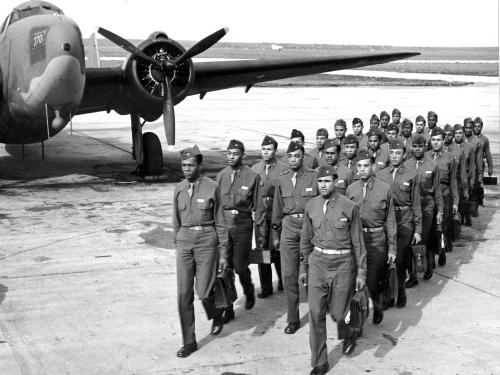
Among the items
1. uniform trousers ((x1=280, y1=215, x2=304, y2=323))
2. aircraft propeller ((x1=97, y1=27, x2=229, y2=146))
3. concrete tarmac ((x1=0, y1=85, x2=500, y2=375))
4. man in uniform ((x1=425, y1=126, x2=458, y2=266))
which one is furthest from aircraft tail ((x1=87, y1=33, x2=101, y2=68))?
uniform trousers ((x1=280, y1=215, x2=304, y2=323))

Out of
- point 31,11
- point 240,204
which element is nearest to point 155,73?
point 31,11

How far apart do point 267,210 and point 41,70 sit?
7.45 meters

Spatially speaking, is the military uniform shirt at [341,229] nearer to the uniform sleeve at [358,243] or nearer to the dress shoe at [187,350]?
the uniform sleeve at [358,243]

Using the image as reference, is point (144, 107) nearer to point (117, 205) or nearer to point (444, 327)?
point (117, 205)

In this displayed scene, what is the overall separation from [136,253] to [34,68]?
5794mm

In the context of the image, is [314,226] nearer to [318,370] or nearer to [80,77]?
[318,370]

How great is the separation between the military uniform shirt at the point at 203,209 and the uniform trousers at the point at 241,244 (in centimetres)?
94

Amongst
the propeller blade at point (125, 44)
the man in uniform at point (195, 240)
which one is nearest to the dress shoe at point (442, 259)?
the man in uniform at point (195, 240)

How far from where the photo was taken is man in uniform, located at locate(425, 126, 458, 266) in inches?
416

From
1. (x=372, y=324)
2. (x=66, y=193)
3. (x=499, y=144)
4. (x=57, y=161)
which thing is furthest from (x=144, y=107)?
(x=499, y=144)

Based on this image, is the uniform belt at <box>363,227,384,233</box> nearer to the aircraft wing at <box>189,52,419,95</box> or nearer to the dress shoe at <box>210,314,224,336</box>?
the dress shoe at <box>210,314,224,336</box>

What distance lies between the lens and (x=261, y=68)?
776 inches

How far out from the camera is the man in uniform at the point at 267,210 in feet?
28.3

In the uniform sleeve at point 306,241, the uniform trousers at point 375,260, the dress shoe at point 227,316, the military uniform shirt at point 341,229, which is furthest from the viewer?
the dress shoe at point 227,316
